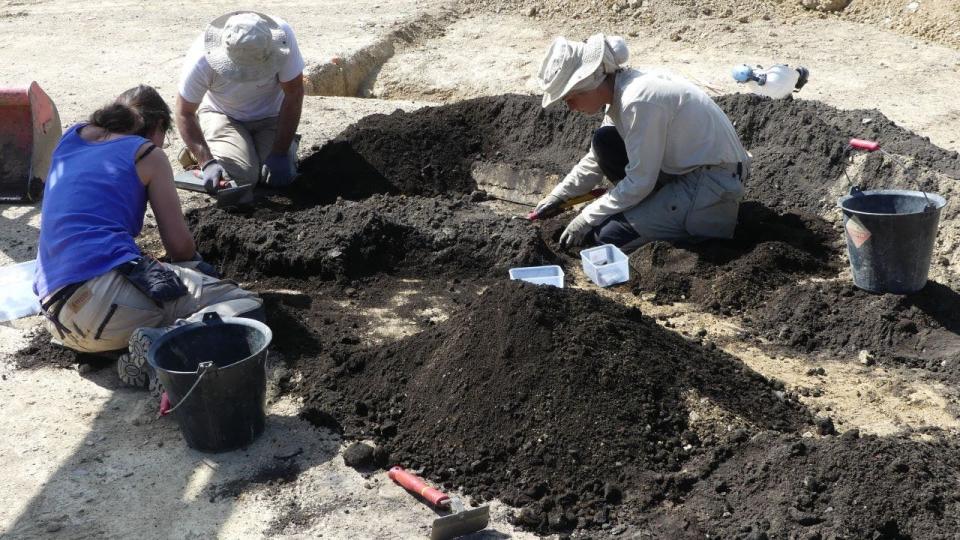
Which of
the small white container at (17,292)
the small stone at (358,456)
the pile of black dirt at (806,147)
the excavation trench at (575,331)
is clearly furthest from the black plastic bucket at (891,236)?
the small white container at (17,292)

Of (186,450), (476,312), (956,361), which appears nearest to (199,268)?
(186,450)

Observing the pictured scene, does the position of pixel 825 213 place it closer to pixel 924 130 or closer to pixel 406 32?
pixel 924 130

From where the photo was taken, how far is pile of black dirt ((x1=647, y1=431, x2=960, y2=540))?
343 centimetres

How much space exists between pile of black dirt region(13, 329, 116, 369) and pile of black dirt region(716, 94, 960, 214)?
429 centimetres

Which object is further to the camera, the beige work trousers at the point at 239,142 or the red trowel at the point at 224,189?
the beige work trousers at the point at 239,142

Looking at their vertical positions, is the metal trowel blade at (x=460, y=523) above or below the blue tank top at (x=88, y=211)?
below

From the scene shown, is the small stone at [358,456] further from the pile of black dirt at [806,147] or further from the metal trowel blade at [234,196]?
the pile of black dirt at [806,147]

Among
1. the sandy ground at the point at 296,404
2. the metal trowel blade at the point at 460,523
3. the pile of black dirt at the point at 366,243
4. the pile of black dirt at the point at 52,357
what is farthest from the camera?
the pile of black dirt at the point at 366,243

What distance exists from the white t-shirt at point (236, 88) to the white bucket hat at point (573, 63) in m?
2.18

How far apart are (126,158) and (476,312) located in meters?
1.79

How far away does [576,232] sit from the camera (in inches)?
250

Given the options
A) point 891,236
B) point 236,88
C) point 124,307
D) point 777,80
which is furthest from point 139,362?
point 777,80

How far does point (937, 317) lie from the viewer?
5180 millimetres

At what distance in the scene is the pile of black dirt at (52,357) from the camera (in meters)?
5.06
